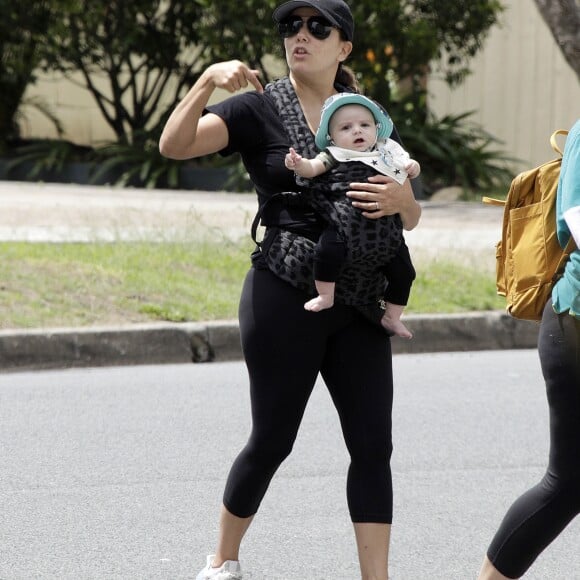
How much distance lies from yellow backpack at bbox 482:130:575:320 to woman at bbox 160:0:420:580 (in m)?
0.29

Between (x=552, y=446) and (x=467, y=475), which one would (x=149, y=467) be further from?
(x=552, y=446)

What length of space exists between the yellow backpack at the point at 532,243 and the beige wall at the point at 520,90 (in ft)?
53.0

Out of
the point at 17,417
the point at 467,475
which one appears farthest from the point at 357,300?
the point at 17,417

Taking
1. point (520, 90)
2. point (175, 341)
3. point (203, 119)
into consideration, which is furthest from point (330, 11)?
point (520, 90)

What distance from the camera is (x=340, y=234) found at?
140 inches

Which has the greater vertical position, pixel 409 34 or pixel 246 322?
pixel 246 322

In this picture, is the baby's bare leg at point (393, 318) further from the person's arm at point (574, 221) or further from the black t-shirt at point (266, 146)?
the person's arm at point (574, 221)

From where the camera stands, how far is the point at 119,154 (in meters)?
17.6

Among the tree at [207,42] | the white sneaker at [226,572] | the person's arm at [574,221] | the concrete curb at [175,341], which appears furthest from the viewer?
the tree at [207,42]

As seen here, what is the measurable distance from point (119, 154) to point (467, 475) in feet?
40.9

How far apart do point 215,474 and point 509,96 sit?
49.5ft

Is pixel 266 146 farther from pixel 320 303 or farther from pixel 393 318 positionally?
pixel 393 318

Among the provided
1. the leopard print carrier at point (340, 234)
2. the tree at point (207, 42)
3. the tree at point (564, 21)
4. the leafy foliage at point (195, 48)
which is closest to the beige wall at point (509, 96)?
the tree at point (207, 42)

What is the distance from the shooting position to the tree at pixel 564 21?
462 inches
